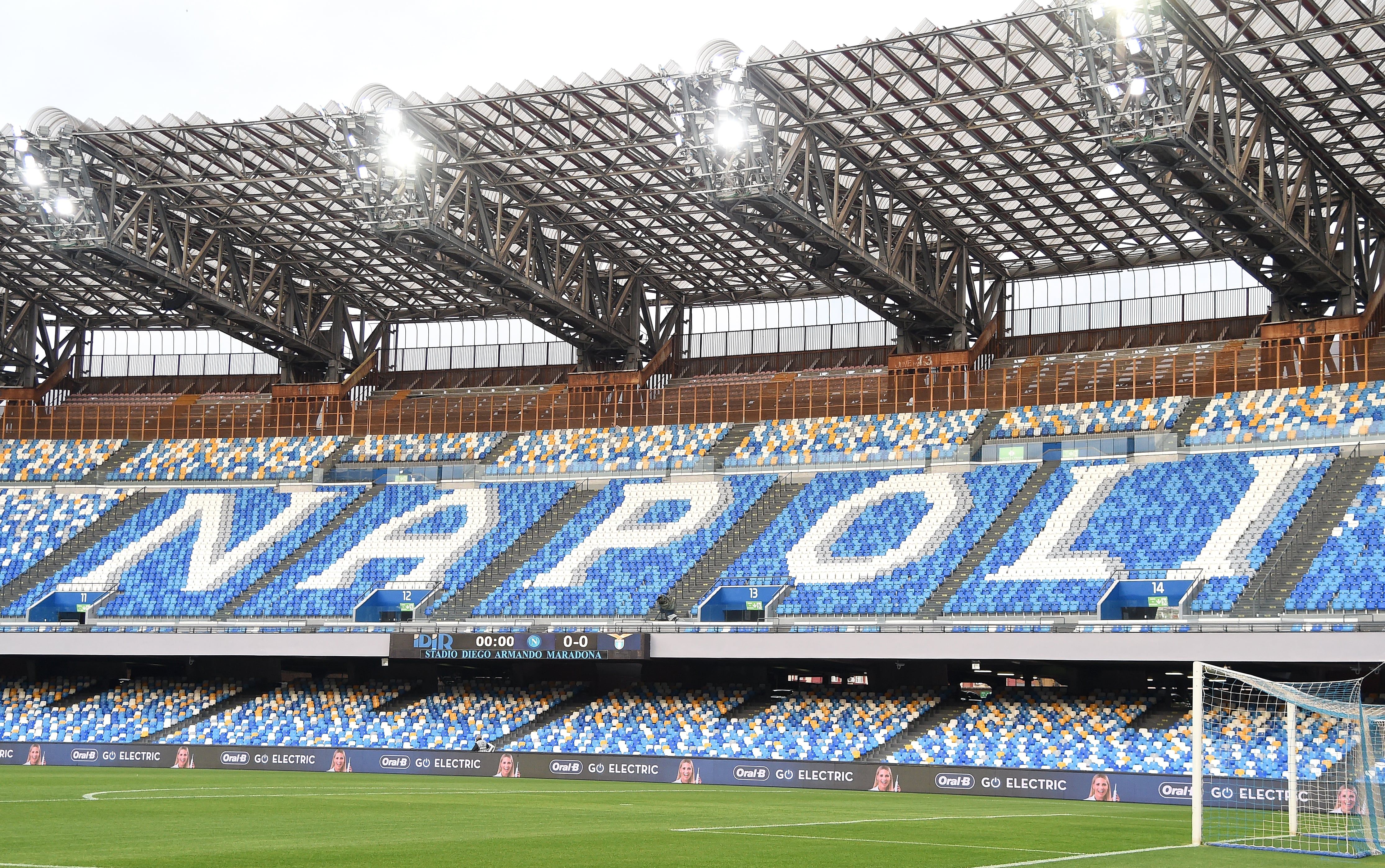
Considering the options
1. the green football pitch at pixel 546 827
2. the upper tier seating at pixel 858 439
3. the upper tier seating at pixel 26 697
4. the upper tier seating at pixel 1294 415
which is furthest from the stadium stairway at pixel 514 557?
the upper tier seating at pixel 1294 415

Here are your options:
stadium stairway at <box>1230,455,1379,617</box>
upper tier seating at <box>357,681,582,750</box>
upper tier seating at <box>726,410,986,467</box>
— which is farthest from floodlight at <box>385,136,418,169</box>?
stadium stairway at <box>1230,455,1379,617</box>

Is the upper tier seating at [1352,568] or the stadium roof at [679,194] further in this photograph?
the stadium roof at [679,194]

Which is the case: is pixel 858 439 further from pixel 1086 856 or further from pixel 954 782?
pixel 1086 856

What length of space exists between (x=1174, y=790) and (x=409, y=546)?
2856cm

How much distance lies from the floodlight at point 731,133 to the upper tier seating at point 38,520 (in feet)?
102

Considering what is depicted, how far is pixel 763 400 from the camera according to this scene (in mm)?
57562

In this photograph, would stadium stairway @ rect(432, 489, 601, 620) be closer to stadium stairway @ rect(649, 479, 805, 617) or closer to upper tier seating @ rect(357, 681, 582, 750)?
upper tier seating @ rect(357, 681, 582, 750)

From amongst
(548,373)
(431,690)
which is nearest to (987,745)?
(431,690)

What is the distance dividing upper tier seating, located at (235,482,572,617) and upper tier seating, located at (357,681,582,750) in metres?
3.43

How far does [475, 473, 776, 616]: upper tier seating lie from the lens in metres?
47.9

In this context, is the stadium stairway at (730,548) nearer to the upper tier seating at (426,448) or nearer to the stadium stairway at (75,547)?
the upper tier seating at (426,448)

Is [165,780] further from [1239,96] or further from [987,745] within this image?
[1239,96]

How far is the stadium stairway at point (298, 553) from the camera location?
50.1 metres

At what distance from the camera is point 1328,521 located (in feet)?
138
